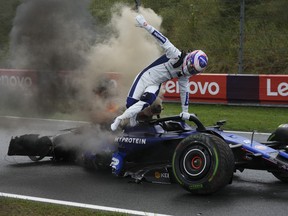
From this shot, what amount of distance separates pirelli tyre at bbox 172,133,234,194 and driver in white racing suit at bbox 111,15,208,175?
1010mm

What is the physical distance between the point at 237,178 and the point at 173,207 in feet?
5.41

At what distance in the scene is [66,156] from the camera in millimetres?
8008

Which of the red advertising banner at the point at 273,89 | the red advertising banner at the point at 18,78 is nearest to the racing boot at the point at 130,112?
the red advertising banner at the point at 18,78

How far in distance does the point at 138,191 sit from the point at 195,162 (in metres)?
0.90

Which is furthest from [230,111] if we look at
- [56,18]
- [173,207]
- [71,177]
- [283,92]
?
[173,207]

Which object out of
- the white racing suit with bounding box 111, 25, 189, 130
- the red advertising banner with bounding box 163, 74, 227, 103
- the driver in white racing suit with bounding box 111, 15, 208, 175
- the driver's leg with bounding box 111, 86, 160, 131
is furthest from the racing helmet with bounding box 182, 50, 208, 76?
the red advertising banner with bounding box 163, 74, 227, 103

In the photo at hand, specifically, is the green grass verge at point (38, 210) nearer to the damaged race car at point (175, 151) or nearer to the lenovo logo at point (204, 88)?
the damaged race car at point (175, 151)

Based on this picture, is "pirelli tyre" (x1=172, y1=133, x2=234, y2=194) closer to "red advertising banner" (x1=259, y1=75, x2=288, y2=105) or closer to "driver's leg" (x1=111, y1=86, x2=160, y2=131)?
"driver's leg" (x1=111, y1=86, x2=160, y2=131)

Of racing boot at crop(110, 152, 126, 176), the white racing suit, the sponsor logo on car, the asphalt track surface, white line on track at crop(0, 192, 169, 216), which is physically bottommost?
white line on track at crop(0, 192, 169, 216)

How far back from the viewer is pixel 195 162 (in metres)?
5.80

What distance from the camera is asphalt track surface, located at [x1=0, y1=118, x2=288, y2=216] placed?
5.48 meters

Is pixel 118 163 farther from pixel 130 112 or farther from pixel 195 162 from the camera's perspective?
pixel 195 162

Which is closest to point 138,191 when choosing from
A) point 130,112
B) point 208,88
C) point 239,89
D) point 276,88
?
point 130,112

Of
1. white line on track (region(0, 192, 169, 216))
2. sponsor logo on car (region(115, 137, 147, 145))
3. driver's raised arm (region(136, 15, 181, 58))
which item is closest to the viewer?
white line on track (region(0, 192, 169, 216))
